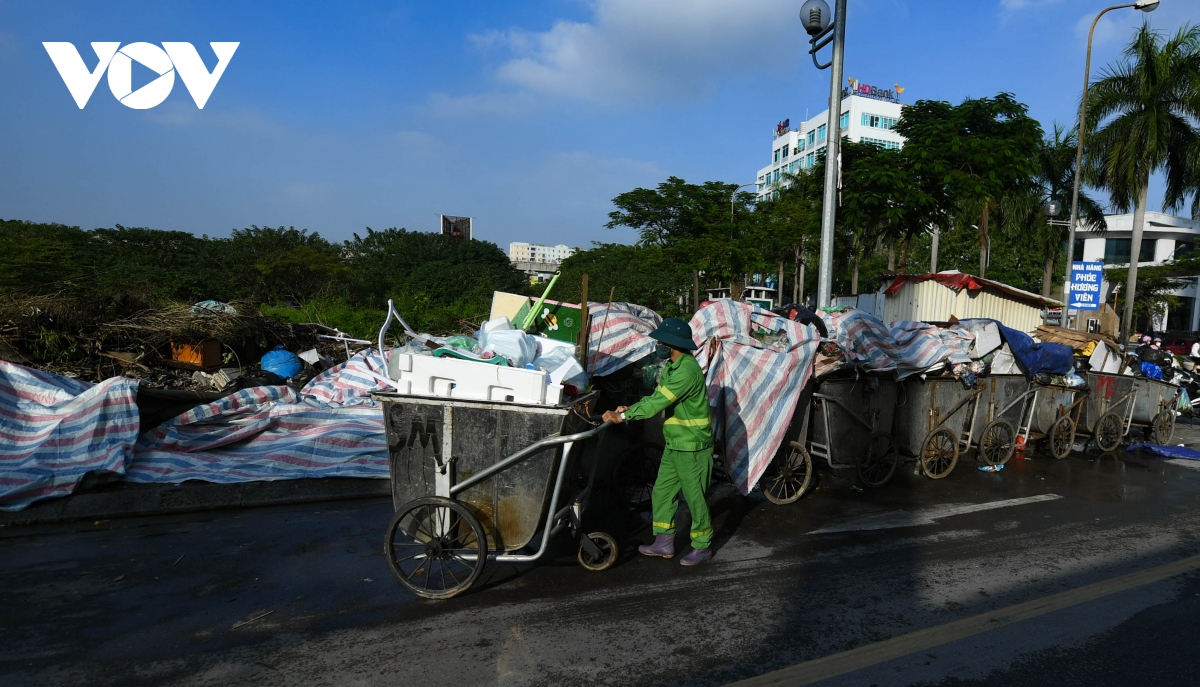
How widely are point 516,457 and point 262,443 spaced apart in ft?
12.8

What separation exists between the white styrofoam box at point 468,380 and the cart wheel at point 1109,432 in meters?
8.58

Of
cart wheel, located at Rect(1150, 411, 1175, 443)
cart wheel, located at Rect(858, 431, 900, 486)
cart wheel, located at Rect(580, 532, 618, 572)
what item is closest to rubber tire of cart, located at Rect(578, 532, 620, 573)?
cart wheel, located at Rect(580, 532, 618, 572)

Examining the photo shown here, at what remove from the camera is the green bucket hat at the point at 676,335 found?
4609 millimetres

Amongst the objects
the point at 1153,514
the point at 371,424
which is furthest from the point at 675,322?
the point at 1153,514

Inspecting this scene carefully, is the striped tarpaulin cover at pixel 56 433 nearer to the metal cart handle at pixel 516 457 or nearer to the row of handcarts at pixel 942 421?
the metal cart handle at pixel 516 457

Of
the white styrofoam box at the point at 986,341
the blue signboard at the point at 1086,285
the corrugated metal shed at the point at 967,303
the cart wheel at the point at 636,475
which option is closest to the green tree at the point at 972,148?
the blue signboard at the point at 1086,285

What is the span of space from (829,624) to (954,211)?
46.6ft

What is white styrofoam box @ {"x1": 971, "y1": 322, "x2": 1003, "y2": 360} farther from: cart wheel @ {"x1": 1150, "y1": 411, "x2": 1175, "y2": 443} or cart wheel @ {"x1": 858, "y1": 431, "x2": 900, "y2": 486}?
cart wheel @ {"x1": 1150, "y1": 411, "x2": 1175, "y2": 443}

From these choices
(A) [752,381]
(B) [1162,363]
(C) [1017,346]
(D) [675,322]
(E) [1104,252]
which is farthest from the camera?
(E) [1104,252]

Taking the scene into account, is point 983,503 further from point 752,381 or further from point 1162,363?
point 1162,363

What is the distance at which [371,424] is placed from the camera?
704 centimetres

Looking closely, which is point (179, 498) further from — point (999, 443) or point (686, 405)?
point (999, 443)

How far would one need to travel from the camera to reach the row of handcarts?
251 inches

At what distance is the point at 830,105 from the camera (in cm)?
978
